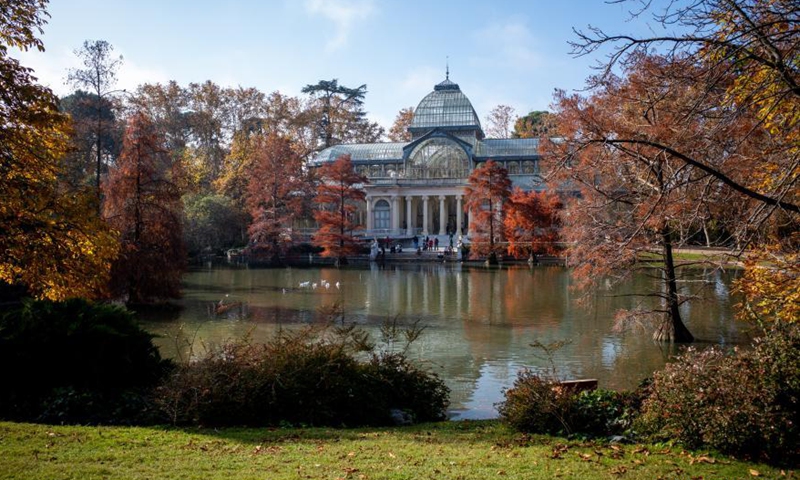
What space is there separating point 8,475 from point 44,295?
5.91 m

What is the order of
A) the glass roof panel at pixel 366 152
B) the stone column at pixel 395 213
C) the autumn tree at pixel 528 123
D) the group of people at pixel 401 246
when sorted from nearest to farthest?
the group of people at pixel 401 246
the stone column at pixel 395 213
the glass roof panel at pixel 366 152
the autumn tree at pixel 528 123

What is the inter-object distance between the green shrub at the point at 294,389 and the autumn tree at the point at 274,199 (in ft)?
118

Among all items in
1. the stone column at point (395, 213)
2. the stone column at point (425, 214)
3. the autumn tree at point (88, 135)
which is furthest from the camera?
the stone column at point (395, 213)

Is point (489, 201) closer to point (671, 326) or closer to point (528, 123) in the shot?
point (671, 326)

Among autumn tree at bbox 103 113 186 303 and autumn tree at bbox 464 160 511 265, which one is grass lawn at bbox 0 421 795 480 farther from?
autumn tree at bbox 464 160 511 265

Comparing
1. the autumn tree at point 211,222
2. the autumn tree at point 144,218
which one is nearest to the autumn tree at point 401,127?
the autumn tree at point 211,222

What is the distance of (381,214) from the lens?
2463 inches

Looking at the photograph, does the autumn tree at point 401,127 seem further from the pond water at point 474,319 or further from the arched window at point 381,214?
the pond water at point 474,319

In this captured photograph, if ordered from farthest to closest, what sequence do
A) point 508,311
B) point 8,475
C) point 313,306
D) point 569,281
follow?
1. point 569,281
2. point 313,306
3. point 508,311
4. point 8,475

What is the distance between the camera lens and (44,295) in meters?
10.7

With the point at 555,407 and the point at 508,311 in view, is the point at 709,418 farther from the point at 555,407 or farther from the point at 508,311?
the point at 508,311

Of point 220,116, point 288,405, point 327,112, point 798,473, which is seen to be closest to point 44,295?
point 288,405

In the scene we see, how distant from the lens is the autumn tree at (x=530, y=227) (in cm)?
4212

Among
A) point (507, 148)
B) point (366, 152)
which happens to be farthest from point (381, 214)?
point (507, 148)
